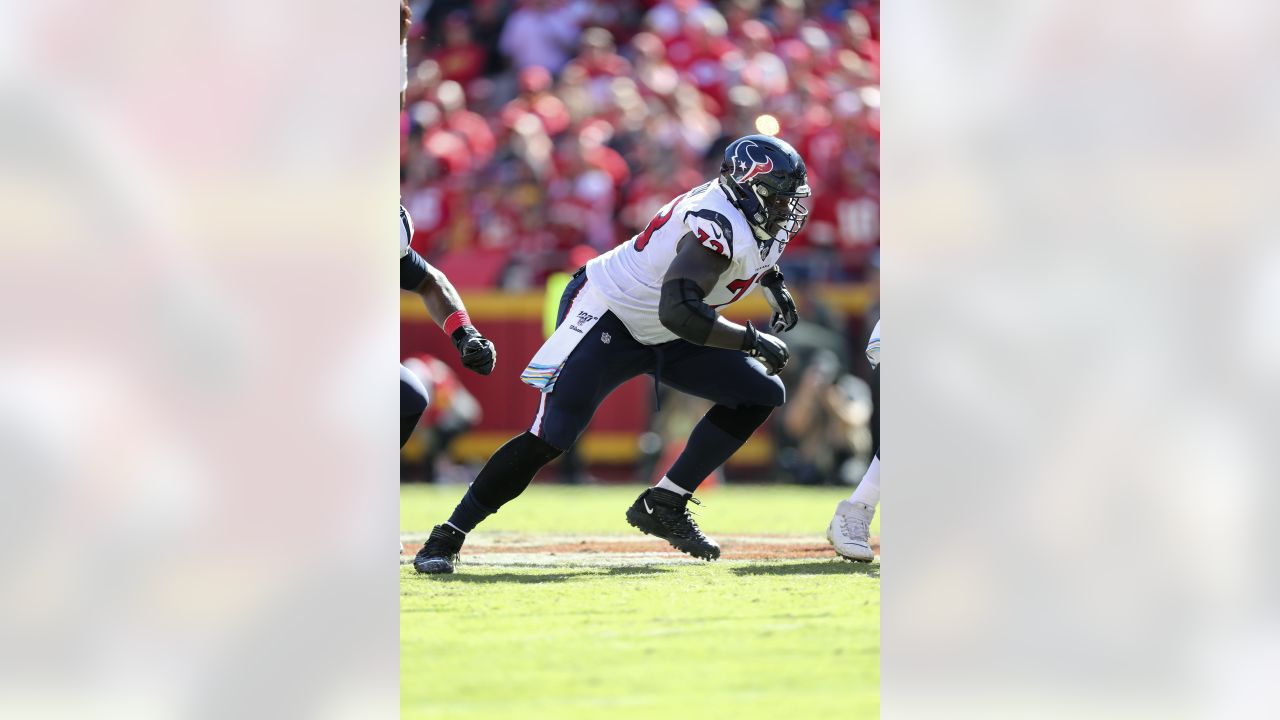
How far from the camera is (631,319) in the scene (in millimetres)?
5965


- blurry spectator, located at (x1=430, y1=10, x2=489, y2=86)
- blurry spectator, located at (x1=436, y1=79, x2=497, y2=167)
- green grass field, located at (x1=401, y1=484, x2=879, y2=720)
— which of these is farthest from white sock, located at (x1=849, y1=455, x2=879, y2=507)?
blurry spectator, located at (x1=430, y1=10, x2=489, y2=86)

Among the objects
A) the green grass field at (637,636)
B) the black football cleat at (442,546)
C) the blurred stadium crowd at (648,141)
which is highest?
the blurred stadium crowd at (648,141)

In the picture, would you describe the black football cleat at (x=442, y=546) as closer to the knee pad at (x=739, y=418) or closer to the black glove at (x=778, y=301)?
the knee pad at (x=739, y=418)

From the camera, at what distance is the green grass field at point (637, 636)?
3428mm

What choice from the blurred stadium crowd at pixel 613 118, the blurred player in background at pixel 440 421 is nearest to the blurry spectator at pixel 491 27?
the blurred stadium crowd at pixel 613 118

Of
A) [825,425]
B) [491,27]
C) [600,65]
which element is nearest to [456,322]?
[825,425]

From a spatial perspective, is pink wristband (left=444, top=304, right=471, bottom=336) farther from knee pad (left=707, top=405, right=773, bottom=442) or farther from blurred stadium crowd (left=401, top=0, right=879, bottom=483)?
blurred stadium crowd (left=401, top=0, right=879, bottom=483)

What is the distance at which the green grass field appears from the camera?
3.43 m

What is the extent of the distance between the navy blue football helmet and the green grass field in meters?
1.35

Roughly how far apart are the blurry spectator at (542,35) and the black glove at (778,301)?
31.6 ft
